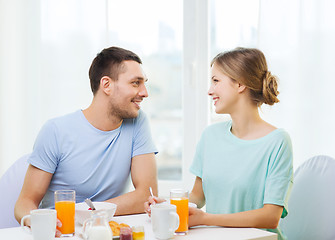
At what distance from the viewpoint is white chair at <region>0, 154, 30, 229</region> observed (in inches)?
86.0

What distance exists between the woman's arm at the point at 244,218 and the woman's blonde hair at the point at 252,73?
0.46 m

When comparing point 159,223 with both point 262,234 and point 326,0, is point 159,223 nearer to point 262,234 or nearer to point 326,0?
point 262,234

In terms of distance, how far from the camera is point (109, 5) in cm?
293

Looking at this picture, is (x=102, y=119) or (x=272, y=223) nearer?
(x=272, y=223)

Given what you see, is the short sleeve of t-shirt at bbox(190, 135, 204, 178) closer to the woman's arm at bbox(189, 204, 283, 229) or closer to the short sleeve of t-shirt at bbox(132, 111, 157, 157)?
the short sleeve of t-shirt at bbox(132, 111, 157, 157)

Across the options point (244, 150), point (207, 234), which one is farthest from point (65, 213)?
point (244, 150)

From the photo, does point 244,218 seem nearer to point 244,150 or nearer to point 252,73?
point 244,150

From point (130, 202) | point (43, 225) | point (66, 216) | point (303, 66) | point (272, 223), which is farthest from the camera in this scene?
point (303, 66)

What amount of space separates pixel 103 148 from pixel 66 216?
2.28 feet

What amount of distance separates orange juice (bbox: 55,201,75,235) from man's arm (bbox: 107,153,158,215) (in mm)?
503

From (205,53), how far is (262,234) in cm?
158

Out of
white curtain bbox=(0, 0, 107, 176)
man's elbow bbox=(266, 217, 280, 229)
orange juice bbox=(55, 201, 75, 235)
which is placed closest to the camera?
orange juice bbox=(55, 201, 75, 235)

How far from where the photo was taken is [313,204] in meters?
2.02

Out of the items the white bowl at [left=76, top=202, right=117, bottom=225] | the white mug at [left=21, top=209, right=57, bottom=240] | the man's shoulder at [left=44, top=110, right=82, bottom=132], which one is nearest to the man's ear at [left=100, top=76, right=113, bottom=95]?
the man's shoulder at [left=44, top=110, right=82, bottom=132]
